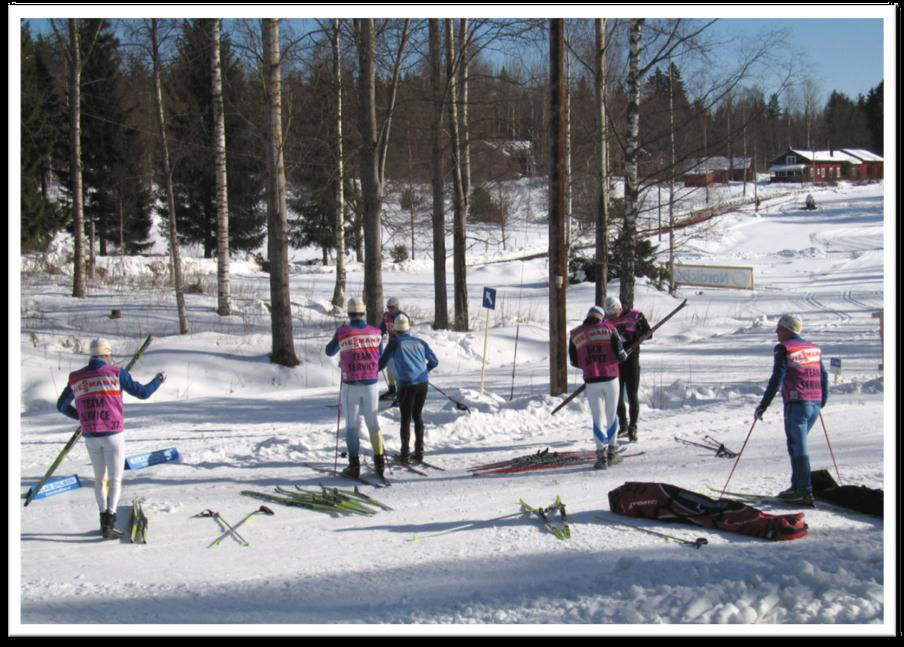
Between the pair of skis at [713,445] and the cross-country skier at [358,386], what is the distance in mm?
4112

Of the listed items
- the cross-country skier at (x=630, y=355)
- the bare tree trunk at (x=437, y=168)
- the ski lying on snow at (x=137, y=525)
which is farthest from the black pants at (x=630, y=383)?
the bare tree trunk at (x=437, y=168)

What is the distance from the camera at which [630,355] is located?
33.8ft

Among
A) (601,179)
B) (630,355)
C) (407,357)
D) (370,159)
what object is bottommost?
(630,355)

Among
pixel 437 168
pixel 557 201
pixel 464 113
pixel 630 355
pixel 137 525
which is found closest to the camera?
pixel 137 525

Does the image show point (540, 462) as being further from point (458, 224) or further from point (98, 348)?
point (458, 224)

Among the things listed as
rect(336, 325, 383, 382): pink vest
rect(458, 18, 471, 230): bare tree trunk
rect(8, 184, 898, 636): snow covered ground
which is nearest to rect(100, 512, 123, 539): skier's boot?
rect(8, 184, 898, 636): snow covered ground

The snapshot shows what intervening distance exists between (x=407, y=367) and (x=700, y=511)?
374 cm

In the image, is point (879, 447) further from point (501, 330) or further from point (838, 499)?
point (501, 330)

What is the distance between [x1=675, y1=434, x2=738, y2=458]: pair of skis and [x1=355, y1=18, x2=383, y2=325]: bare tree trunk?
8.22 metres

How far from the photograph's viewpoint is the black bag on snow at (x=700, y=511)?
6.79 m

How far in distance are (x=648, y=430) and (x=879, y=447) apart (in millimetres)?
2875

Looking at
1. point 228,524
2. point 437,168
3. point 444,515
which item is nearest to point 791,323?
point 444,515

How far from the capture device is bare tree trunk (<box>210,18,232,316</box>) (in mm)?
16484

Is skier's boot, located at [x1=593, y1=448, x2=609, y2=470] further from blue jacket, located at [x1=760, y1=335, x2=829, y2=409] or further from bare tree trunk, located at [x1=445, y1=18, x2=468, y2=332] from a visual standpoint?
bare tree trunk, located at [x1=445, y1=18, x2=468, y2=332]
